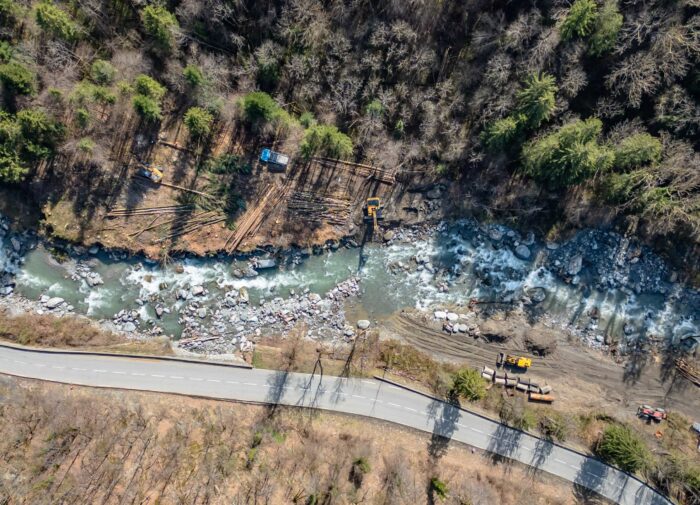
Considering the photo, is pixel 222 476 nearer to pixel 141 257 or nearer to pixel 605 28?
pixel 141 257

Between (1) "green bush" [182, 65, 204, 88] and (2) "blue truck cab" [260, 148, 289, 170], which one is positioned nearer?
(1) "green bush" [182, 65, 204, 88]

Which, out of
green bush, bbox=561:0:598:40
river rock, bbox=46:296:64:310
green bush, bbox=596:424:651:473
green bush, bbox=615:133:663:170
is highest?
green bush, bbox=561:0:598:40

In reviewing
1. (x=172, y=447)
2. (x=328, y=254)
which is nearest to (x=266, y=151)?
(x=328, y=254)

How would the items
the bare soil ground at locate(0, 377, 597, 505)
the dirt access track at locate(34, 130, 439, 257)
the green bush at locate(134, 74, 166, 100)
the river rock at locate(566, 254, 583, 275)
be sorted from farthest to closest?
the river rock at locate(566, 254, 583, 275) → the dirt access track at locate(34, 130, 439, 257) → the bare soil ground at locate(0, 377, 597, 505) → the green bush at locate(134, 74, 166, 100)

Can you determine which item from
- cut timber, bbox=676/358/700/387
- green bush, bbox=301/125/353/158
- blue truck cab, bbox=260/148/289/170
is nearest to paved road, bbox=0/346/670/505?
cut timber, bbox=676/358/700/387

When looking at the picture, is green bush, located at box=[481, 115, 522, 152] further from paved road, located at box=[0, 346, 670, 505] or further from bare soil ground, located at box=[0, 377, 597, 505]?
bare soil ground, located at box=[0, 377, 597, 505]

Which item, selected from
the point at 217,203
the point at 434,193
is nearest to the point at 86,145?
the point at 217,203

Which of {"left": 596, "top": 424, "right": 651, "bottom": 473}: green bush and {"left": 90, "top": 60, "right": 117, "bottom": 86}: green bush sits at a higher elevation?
{"left": 90, "top": 60, "right": 117, "bottom": 86}: green bush
